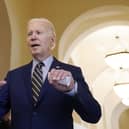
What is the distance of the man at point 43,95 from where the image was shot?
144cm

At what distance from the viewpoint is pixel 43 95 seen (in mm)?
1489

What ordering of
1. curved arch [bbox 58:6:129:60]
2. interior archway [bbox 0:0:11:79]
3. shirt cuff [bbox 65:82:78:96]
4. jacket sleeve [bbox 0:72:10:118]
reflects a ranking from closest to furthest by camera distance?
shirt cuff [bbox 65:82:78:96] → jacket sleeve [bbox 0:72:10:118] → interior archway [bbox 0:0:11:79] → curved arch [bbox 58:6:129:60]

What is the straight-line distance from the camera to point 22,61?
3125 millimetres

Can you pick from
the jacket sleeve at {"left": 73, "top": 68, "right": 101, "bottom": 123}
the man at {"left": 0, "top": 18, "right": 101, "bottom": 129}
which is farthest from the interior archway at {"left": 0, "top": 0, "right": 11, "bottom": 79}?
the jacket sleeve at {"left": 73, "top": 68, "right": 101, "bottom": 123}

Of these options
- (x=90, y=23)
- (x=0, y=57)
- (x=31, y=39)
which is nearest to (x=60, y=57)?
(x=90, y=23)

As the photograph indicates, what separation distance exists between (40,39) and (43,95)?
0.23 m

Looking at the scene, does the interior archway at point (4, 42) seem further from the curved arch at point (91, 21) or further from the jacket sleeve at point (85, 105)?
the jacket sleeve at point (85, 105)

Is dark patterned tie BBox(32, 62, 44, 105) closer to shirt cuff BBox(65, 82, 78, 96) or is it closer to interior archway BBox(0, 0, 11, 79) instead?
shirt cuff BBox(65, 82, 78, 96)

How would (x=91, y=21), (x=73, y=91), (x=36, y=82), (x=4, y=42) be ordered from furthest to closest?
1. (x=91, y=21)
2. (x=4, y=42)
3. (x=36, y=82)
4. (x=73, y=91)

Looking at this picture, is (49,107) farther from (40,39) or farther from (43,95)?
(40,39)

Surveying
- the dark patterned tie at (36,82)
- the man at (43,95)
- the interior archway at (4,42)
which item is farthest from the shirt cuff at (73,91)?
the interior archway at (4,42)

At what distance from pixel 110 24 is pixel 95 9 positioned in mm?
343

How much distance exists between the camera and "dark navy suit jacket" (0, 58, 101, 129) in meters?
1.45

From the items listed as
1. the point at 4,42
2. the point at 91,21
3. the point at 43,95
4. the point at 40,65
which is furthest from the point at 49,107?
the point at 91,21
